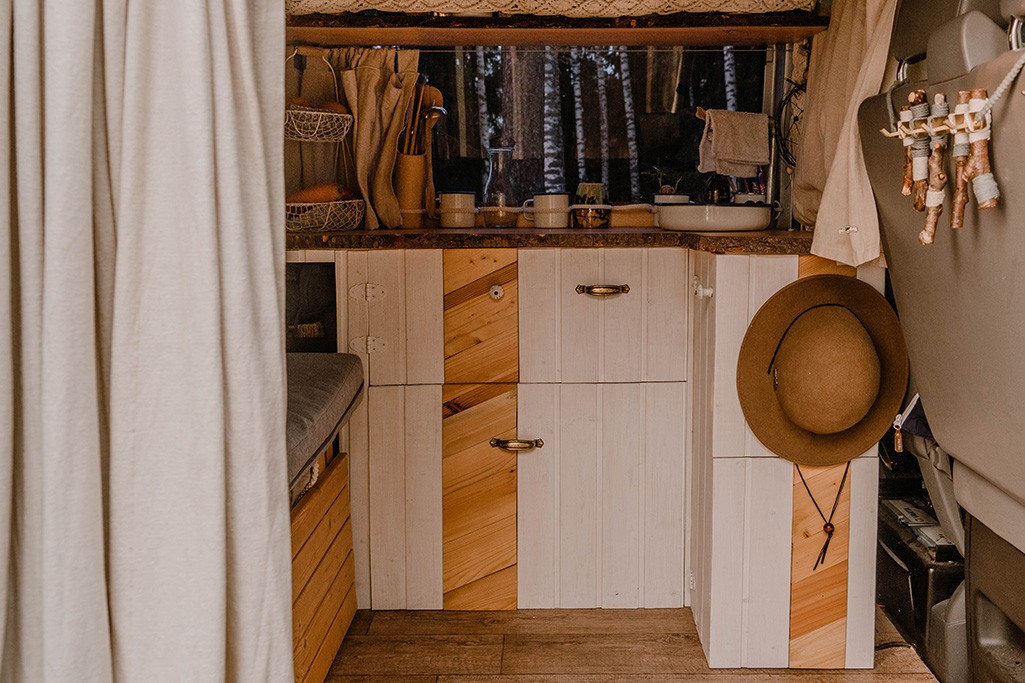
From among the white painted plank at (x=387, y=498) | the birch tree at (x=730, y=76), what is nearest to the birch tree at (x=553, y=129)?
the birch tree at (x=730, y=76)

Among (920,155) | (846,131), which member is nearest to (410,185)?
(846,131)

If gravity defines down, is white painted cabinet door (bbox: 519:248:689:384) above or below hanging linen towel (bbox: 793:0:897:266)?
below

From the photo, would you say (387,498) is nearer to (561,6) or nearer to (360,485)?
(360,485)

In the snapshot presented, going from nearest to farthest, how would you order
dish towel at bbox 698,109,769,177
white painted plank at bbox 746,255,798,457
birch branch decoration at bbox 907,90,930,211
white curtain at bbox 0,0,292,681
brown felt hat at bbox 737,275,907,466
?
white curtain at bbox 0,0,292,681 → birch branch decoration at bbox 907,90,930,211 → brown felt hat at bbox 737,275,907,466 → white painted plank at bbox 746,255,798,457 → dish towel at bbox 698,109,769,177

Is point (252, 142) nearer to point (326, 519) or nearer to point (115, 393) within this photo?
point (115, 393)

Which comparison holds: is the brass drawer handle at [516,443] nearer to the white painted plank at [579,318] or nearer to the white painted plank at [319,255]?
the white painted plank at [579,318]

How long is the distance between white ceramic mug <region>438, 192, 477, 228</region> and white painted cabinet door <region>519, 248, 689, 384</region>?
1.68ft

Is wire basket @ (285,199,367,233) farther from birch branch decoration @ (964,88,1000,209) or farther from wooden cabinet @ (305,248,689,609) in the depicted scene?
birch branch decoration @ (964,88,1000,209)

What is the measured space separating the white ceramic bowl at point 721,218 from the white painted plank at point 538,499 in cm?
59

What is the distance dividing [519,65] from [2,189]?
2.36 m

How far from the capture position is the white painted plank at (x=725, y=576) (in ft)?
7.18

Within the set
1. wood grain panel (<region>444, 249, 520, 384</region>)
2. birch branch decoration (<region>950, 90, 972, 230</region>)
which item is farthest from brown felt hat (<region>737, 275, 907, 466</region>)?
birch branch decoration (<region>950, 90, 972, 230</region>)

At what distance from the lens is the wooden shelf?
2551mm

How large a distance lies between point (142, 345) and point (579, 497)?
1763 millimetres
